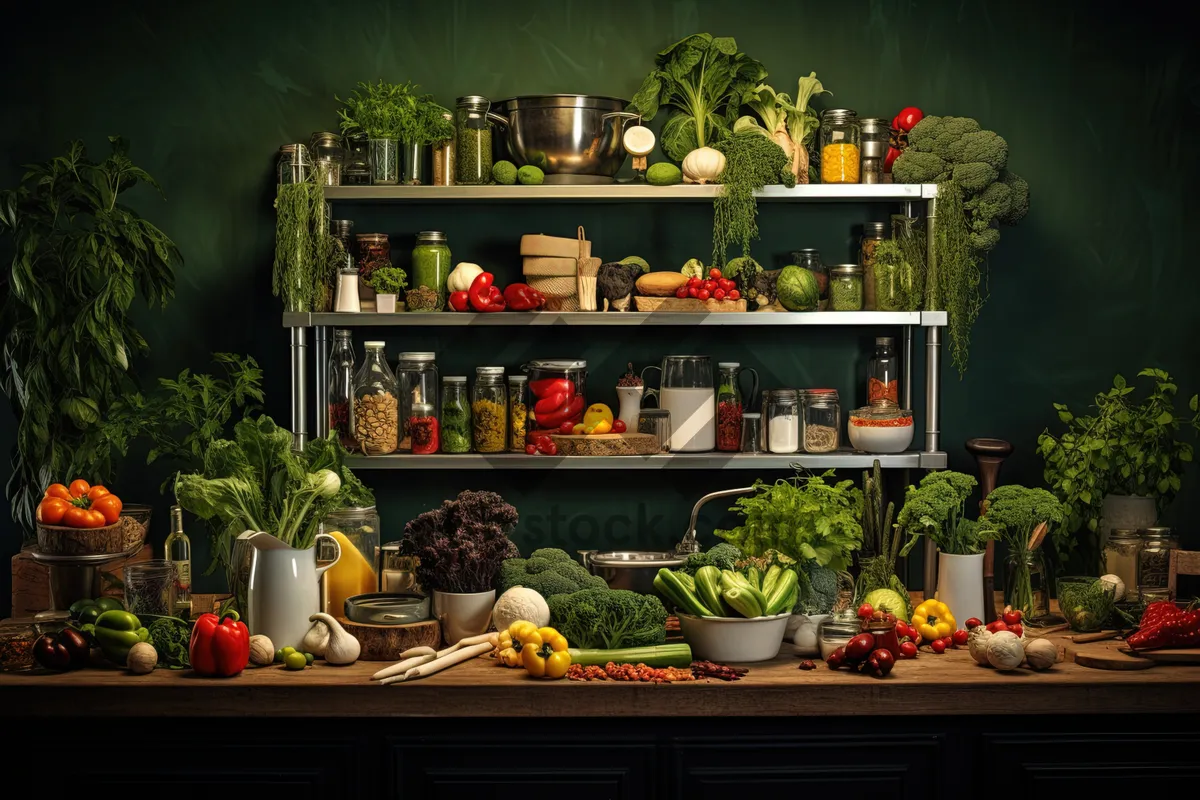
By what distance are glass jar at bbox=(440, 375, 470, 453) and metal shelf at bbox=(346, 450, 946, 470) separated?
0.06 meters

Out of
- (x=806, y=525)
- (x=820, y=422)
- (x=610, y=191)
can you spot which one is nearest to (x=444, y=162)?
(x=610, y=191)

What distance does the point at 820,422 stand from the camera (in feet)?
14.0

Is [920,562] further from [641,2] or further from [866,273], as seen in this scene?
[641,2]

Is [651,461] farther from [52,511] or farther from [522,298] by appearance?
[52,511]

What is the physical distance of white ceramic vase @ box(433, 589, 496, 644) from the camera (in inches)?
109

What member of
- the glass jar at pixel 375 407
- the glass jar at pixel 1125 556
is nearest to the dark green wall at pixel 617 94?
the glass jar at pixel 375 407

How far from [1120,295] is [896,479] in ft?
3.61

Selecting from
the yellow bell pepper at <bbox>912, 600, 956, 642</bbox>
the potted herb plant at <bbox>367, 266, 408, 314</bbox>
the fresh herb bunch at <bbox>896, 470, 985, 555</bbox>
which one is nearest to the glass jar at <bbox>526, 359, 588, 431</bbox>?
→ the potted herb plant at <bbox>367, 266, 408, 314</bbox>

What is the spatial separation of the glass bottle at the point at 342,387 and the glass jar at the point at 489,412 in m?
0.44

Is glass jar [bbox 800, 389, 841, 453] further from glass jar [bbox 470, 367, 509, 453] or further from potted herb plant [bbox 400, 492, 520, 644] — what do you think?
potted herb plant [bbox 400, 492, 520, 644]

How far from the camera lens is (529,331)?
4500 mm

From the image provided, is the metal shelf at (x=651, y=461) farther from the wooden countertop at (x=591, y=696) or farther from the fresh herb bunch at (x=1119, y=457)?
the wooden countertop at (x=591, y=696)

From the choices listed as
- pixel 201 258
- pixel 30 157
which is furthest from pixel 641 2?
pixel 30 157

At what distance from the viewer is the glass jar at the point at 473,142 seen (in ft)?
13.6
